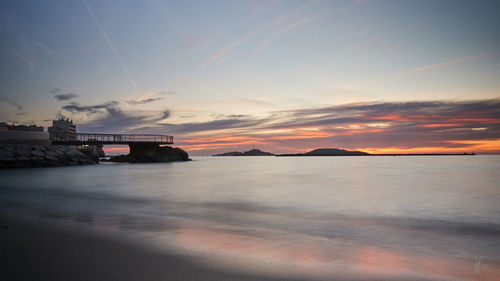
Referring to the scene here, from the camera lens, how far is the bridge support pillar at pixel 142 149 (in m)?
60.4

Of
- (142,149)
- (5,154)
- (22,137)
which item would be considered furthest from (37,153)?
(142,149)

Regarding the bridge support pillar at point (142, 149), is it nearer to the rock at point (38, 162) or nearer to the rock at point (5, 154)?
the rock at point (38, 162)

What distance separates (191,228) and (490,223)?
9.38 meters

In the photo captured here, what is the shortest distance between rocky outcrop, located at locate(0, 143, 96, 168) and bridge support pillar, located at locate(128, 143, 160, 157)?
659 inches

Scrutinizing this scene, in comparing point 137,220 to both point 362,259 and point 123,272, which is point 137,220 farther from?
point 362,259

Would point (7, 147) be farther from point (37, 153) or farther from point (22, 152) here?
point (37, 153)

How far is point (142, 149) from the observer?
2398 inches

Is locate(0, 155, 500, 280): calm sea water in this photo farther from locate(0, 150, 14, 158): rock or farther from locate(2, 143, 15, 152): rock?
locate(2, 143, 15, 152): rock

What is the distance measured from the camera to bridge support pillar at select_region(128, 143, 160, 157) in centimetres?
6038

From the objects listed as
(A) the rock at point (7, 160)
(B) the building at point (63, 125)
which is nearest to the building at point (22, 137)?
(A) the rock at point (7, 160)

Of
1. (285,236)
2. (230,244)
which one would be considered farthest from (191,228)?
(285,236)

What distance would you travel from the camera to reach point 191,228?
23.6 feet

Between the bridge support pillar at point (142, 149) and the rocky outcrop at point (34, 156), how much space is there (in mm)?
16736

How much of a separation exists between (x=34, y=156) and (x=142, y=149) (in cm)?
2505
